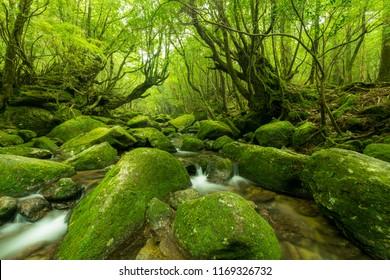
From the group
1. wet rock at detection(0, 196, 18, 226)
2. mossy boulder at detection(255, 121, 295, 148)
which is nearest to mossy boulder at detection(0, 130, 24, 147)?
wet rock at detection(0, 196, 18, 226)

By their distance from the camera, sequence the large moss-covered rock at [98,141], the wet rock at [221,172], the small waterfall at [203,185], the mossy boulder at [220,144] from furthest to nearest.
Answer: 1. the mossy boulder at [220,144]
2. the large moss-covered rock at [98,141]
3. the wet rock at [221,172]
4. the small waterfall at [203,185]

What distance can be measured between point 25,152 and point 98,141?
6.43 feet

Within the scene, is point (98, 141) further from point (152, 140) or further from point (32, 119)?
point (32, 119)

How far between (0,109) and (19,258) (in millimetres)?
8447

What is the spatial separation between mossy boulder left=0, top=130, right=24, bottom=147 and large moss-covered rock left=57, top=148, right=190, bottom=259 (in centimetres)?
553

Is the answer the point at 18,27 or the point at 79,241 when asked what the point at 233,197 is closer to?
the point at 79,241

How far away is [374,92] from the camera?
719 cm

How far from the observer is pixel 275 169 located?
451 centimetres

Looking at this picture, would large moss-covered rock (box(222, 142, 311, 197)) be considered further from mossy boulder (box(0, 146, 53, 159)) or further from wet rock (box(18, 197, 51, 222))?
mossy boulder (box(0, 146, 53, 159))

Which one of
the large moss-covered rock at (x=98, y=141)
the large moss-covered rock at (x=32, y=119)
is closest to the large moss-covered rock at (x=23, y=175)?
the large moss-covered rock at (x=98, y=141)

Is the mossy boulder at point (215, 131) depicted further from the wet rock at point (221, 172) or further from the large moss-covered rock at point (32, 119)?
the large moss-covered rock at point (32, 119)

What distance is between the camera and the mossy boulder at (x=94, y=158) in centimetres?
541

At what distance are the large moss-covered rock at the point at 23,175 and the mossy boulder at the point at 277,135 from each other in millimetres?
6235

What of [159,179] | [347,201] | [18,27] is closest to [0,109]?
[18,27]
